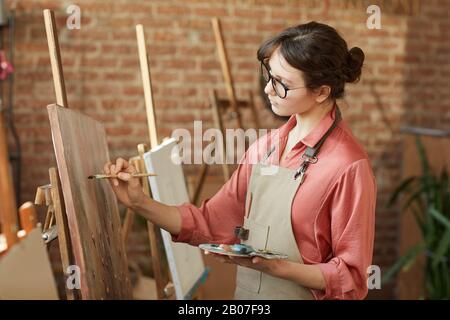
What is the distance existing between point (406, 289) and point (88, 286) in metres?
3.86

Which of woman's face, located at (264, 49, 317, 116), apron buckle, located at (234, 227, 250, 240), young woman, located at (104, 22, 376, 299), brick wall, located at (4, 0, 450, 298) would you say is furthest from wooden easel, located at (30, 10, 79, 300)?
brick wall, located at (4, 0, 450, 298)

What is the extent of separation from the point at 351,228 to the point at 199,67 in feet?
10.3

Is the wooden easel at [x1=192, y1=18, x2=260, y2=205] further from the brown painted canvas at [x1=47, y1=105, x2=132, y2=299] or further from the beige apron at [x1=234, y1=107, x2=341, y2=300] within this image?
the beige apron at [x1=234, y1=107, x2=341, y2=300]

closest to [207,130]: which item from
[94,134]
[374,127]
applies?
[374,127]

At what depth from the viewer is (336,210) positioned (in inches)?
84.5

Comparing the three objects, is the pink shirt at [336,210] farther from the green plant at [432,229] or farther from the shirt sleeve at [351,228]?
the green plant at [432,229]

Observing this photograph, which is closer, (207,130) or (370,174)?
(370,174)

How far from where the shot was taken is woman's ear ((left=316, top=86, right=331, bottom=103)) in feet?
7.28

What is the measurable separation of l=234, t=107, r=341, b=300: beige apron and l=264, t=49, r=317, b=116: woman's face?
111mm

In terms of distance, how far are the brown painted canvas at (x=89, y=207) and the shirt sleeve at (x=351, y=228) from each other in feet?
1.91

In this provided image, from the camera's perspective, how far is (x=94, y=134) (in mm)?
2553

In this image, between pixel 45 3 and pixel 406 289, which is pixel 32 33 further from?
pixel 406 289

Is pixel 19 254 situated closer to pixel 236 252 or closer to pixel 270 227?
pixel 236 252

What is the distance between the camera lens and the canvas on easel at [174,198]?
9.45ft
